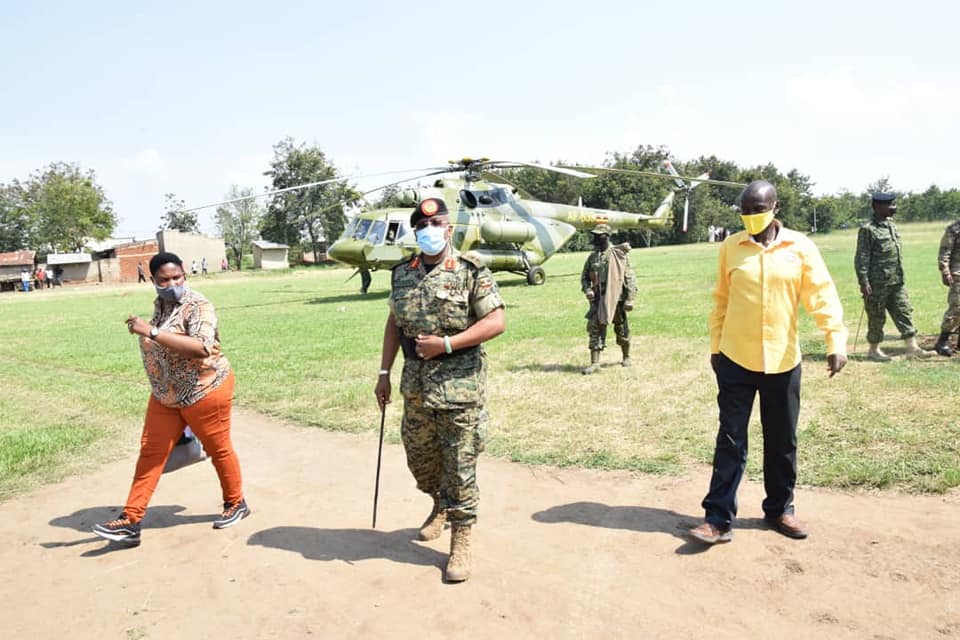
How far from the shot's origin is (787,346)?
391 centimetres

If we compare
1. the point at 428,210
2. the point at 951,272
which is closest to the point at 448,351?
the point at 428,210

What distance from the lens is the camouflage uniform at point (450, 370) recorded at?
3.77 metres

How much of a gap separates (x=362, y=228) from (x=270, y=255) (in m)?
38.0

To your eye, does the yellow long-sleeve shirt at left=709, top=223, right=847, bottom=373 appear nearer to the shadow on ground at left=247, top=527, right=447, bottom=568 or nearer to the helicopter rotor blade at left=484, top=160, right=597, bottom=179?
the shadow on ground at left=247, top=527, right=447, bottom=568

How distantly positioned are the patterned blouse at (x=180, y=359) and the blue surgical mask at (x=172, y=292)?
0.04 meters

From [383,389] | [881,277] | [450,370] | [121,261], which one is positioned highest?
[121,261]

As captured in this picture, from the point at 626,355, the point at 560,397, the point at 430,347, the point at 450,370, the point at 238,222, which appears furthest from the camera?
the point at 238,222

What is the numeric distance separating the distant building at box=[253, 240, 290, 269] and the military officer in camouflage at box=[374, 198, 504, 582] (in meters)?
52.5

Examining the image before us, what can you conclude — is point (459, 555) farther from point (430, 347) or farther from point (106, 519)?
point (106, 519)

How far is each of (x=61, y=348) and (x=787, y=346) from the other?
14310mm

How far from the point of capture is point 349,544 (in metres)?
4.27

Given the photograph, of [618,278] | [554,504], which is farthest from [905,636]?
[618,278]

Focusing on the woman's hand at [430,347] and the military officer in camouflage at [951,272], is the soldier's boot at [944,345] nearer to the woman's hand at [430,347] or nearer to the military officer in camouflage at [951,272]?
the military officer in camouflage at [951,272]

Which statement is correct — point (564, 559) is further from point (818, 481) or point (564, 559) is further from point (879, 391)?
point (879, 391)
